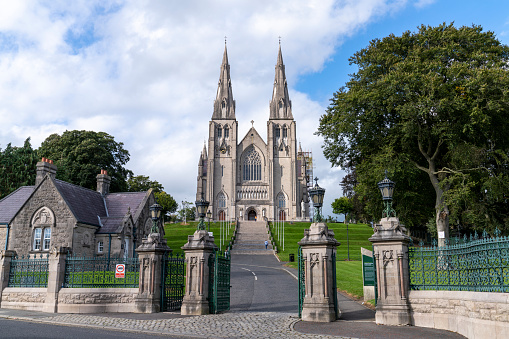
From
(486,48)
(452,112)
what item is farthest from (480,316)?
(486,48)

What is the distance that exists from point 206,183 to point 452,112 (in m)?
69.3

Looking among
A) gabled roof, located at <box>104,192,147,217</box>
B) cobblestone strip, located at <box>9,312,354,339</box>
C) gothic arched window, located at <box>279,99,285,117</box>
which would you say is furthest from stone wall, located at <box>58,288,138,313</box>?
gothic arched window, located at <box>279,99,285,117</box>

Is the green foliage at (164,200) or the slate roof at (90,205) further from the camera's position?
the green foliage at (164,200)

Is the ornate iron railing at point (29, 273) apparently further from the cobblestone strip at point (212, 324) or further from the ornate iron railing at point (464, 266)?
the ornate iron railing at point (464, 266)

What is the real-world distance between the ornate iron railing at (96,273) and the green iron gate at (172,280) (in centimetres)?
104

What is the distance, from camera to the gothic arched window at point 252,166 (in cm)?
8819

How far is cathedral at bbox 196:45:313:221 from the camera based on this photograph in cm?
8462

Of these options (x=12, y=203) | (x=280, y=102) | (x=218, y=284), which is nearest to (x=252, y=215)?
(x=280, y=102)

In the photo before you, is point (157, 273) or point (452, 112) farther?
point (452, 112)

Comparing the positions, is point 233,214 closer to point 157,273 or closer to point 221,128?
point 221,128

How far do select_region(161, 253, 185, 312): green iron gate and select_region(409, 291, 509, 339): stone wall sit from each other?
785cm

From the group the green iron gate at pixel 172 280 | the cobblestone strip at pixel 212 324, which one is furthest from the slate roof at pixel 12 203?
the cobblestone strip at pixel 212 324

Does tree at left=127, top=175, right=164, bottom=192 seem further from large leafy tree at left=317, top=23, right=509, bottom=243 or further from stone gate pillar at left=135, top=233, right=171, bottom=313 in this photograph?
stone gate pillar at left=135, top=233, right=171, bottom=313

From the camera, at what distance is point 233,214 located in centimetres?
8344
